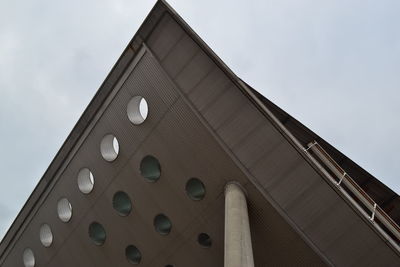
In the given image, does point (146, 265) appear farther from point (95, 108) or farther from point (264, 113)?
point (264, 113)

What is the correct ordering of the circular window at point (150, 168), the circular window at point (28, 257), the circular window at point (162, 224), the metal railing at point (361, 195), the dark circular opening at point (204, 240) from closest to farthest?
the metal railing at point (361, 195) < the dark circular opening at point (204, 240) < the circular window at point (150, 168) < the circular window at point (162, 224) < the circular window at point (28, 257)

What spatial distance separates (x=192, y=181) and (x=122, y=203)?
3.40 metres

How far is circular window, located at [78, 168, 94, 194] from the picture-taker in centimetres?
1734

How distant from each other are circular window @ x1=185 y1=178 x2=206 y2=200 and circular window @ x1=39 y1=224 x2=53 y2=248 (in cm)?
831

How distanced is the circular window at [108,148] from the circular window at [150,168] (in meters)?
1.42

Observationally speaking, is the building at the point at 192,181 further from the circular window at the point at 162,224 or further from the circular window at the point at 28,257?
the circular window at the point at 28,257

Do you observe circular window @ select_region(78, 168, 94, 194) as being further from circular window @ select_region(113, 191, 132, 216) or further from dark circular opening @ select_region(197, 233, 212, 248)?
dark circular opening @ select_region(197, 233, 212, 248)

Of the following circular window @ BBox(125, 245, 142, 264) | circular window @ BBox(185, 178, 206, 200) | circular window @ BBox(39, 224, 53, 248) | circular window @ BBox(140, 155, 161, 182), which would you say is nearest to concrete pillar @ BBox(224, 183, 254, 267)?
circular window @ BBox(185, 178, 206, 200)

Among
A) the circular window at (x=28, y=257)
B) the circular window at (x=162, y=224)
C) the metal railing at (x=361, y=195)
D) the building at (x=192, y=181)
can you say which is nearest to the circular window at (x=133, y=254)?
the building at (x=192, y=181)

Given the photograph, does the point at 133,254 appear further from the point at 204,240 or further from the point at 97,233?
the point at 204,240

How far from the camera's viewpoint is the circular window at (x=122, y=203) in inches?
639

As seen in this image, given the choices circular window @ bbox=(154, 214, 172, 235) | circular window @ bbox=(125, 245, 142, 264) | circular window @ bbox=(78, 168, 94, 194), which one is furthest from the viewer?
circular window @ bbox=(78, 168, 94, 194)

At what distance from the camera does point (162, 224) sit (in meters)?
15.7

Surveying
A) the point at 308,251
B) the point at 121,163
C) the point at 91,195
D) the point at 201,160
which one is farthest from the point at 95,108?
the point at 308,251
